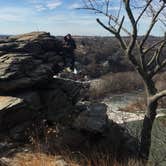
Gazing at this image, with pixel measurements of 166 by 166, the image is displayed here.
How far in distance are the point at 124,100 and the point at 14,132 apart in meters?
34.8

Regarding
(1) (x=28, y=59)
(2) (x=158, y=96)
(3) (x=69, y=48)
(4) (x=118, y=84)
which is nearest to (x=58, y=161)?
(2) (x=158, y=96)

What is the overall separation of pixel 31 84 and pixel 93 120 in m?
2.34

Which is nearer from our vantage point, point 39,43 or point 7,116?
point 7,116

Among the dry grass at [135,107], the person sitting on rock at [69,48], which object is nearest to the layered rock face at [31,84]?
the person sitting on rock at [69,48]

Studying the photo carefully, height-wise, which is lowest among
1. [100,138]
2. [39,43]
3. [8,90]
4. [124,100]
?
[124,100]

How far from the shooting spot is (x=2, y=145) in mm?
8219

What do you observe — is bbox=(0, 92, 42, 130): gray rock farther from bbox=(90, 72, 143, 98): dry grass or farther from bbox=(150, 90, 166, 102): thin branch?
bbox=(90, 72, 143, 98): dry grass

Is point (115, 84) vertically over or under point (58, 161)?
under

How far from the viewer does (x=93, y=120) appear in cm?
938

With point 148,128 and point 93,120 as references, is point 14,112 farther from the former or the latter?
point 148,128

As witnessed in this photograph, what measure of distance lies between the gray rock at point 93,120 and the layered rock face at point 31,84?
1.13m

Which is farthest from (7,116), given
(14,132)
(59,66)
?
(59,66)

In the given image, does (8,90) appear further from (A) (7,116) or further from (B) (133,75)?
(B) (133,75)

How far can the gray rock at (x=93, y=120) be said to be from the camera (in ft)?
29.7
